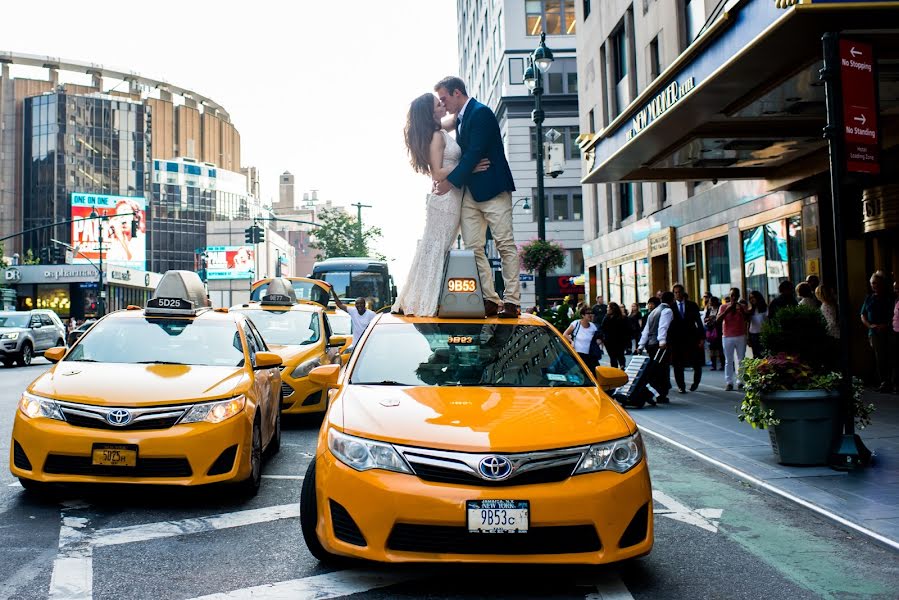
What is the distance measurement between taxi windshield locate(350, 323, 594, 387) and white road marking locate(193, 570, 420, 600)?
114cm

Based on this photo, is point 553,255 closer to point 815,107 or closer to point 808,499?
point 815,107

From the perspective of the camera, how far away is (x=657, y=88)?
12.8 metres

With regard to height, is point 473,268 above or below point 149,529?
above

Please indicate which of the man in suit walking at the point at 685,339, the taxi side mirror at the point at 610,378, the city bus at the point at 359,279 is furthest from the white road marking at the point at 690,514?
the city bus at the point at 359,279

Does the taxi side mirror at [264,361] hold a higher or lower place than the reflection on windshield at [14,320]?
lower

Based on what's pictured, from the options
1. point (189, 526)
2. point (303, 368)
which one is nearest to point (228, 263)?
point (303, 368)

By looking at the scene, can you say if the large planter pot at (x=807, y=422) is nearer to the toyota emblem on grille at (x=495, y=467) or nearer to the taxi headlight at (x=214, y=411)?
the toyota emblem on grille at (x=495, y=467)

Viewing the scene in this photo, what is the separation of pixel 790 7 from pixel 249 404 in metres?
6.26

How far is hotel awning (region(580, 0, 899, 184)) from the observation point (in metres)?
8.77

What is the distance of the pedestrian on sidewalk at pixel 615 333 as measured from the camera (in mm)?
18172

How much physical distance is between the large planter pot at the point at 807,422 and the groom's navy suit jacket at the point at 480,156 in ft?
10.5

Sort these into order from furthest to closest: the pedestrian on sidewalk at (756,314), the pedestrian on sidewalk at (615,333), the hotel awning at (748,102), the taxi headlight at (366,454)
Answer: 1. the pedestrian on sidewalk at (615,333)
2. the pedestrian on sidewalk at (756,314)
3. the hotel awning at (748,102)
4. the taxi headlight at (366,454)

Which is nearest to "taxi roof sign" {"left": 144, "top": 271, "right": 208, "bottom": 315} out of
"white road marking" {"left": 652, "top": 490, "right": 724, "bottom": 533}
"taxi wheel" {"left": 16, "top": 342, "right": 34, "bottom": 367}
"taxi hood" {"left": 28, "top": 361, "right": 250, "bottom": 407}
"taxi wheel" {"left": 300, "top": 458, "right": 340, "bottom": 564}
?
"taxi hood" {"left": 28, "top": 361, "right": 250, "bottom": 407}

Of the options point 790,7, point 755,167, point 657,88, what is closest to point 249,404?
point 790,7
